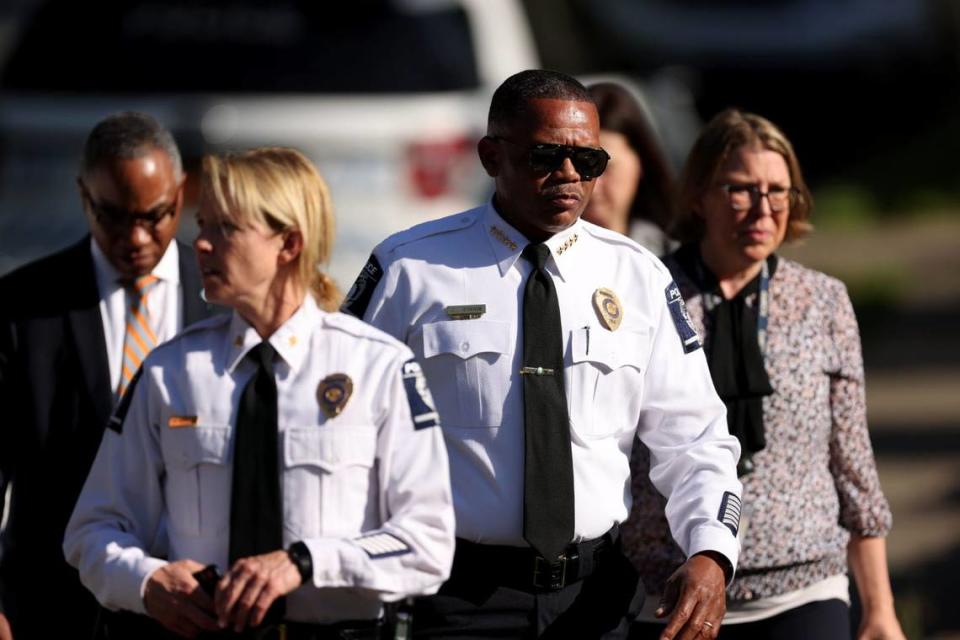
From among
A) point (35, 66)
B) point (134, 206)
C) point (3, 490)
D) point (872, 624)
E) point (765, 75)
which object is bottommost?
point (872, 624)

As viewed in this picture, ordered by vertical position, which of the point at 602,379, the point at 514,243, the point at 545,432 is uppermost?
the point at 514,243

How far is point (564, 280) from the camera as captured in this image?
4230mm

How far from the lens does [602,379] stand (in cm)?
418

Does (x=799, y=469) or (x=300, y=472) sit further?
(x=799, y=469)

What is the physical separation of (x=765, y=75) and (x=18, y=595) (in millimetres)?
15090

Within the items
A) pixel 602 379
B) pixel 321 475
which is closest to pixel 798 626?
pixel 602 379

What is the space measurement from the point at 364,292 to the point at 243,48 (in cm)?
492

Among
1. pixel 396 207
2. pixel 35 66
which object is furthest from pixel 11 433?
pixel 35 66

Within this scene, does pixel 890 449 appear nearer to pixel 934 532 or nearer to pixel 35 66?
pixel 934 532

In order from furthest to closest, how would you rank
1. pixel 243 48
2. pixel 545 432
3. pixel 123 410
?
pixel 243 48
pixel 545 432
pixel 123 410

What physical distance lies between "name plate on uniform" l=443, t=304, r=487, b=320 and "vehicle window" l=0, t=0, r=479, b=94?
4498mm

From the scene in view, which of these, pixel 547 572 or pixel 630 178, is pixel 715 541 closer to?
pixel 547 572

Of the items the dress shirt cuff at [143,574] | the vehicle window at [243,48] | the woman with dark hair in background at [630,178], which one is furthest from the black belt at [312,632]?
the vehicle window at [243,48]

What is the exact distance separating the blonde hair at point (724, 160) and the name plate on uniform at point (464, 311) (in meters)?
1.12
